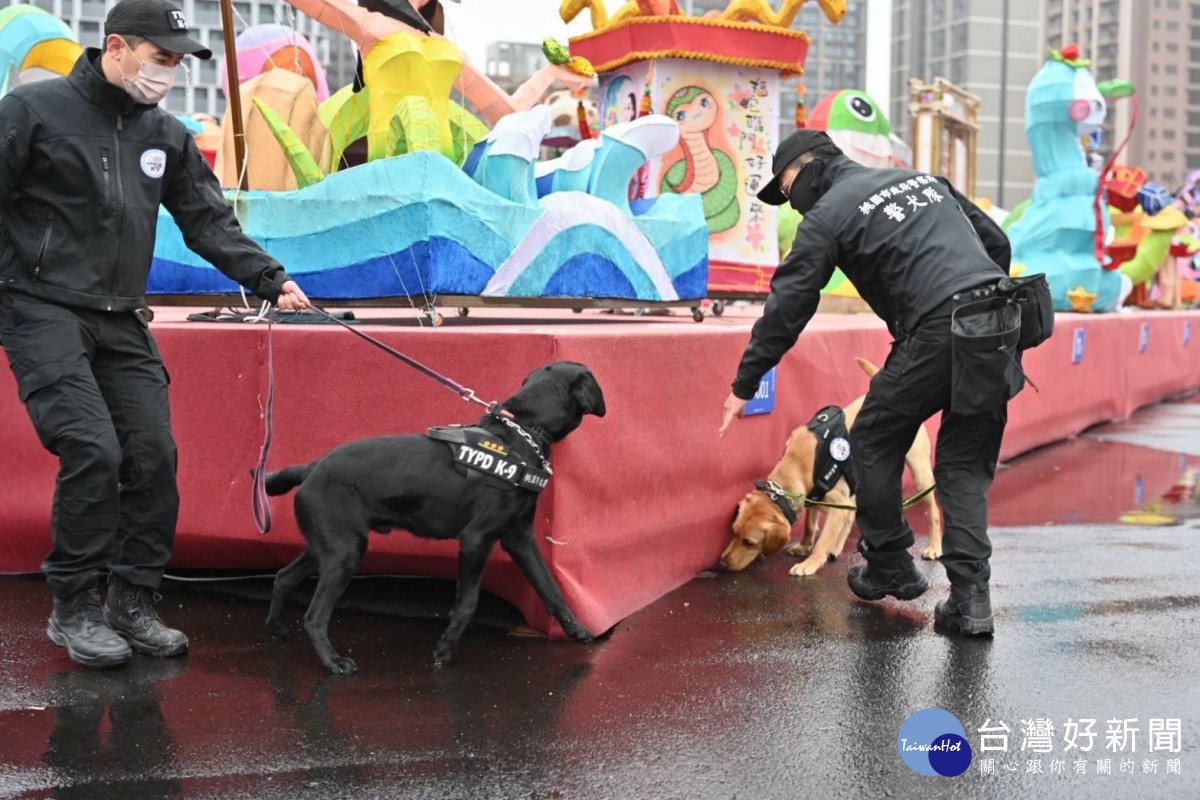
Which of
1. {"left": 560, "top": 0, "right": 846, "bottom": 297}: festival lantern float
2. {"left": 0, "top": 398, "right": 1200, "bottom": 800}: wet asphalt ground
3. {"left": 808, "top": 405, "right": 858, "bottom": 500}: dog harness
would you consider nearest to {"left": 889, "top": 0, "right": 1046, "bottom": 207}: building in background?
{"left": 560, "top": 0, "right": 846, "bottom": 297}: festival lantern float

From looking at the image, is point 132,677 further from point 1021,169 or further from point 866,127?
point 1021,169

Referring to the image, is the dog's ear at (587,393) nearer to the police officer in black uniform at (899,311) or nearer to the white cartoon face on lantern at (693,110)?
the police officer in black uniform at (899,311)

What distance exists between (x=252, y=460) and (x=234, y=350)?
43 cm

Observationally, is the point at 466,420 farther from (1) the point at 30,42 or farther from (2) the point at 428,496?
(1) the point at 30,42

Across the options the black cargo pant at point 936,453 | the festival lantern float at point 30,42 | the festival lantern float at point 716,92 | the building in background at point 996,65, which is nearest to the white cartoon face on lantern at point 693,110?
the festival lantern float at point 716,92

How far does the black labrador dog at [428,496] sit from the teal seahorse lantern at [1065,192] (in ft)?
35.5

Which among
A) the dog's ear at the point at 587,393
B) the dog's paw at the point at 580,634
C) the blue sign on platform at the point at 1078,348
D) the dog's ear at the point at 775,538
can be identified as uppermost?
the dog's ear at the point at 587,393

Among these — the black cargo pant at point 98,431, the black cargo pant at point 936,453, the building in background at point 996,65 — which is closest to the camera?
the black cargo pant at point 98,431

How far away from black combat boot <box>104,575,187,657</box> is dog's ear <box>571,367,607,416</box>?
1554 millimetres

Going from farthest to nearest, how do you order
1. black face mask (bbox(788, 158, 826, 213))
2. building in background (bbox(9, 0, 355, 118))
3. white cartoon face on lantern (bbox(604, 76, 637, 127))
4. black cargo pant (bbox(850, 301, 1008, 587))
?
building in background (bbox(9, 0, 355, 118))
white cartoon face on lantern (bbox(604, 76, 637, 127))
black face mask (bbox(788, 158, 826, 213))
black cargo pant (bbox(850, 301, 1008, 587))

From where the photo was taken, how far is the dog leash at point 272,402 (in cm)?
438

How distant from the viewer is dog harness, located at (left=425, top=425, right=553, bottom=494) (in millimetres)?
4195

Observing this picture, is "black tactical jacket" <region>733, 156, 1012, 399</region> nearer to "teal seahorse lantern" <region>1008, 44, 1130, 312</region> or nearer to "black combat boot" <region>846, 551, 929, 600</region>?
"black combat boot" <region>846, 551, 929, 600</region>

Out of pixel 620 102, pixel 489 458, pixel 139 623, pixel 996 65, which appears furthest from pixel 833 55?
pixel 139 623
